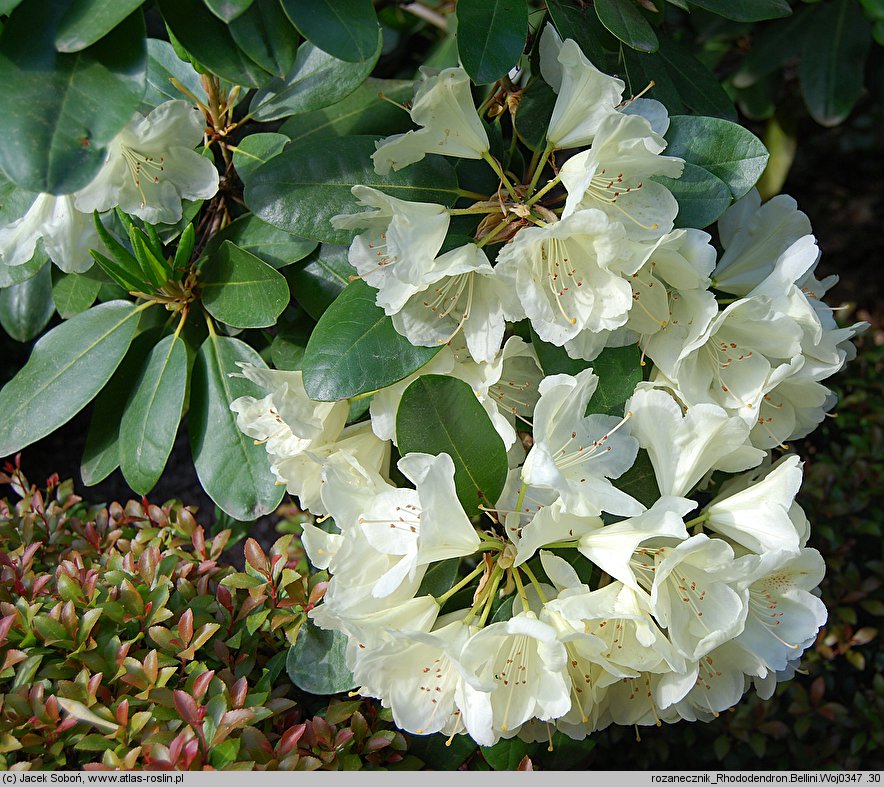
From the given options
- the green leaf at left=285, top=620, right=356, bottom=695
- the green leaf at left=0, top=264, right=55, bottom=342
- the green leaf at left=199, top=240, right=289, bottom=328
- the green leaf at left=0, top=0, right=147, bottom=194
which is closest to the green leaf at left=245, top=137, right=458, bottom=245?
the green leaf at left=199, top=240, right=289, bottom=328

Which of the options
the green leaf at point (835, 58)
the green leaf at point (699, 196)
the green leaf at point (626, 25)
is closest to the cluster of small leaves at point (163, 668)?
the green leaf at point (699, 196)

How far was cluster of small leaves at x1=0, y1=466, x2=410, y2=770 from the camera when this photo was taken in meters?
1.07

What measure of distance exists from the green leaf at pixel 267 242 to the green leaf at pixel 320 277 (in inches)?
1.0

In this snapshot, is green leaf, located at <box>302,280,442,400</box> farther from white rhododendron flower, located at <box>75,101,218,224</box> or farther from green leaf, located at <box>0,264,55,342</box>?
green leaf, located at <box>0,264,55,342</box>

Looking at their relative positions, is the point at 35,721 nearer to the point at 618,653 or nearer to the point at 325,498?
the point at 325,498

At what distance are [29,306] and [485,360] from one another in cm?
107

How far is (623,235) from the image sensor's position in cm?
96

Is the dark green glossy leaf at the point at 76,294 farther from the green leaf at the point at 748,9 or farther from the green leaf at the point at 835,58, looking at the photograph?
the green leaf at the point at 835,58

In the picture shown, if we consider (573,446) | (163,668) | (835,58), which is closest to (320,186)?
(573,446)

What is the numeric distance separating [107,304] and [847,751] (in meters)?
1.95

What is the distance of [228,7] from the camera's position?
946 mm

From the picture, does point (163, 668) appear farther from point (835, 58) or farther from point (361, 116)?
point (835, 58)

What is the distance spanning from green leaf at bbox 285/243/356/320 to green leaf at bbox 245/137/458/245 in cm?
9

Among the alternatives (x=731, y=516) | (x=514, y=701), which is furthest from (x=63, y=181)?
(x=731, y=516)
